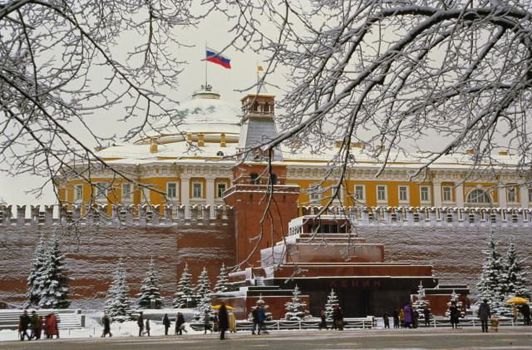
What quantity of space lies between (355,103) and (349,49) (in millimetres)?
429

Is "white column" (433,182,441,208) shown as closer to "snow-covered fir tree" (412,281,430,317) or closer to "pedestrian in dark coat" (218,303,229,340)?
"snow-covered fir tree" (412,281,430,317)

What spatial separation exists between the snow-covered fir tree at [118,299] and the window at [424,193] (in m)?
23.3

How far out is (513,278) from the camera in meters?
30.7

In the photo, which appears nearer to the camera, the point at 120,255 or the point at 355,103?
the point at 355,103

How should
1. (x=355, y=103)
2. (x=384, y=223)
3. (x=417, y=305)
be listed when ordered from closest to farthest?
1. (x=355, y=103)
2. (x=417, y=305)
3. (x=384, y=223)

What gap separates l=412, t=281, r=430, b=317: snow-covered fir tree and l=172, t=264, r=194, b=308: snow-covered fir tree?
839 centimetres

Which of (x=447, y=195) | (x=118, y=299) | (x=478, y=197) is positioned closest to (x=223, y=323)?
(x=478, y=197)

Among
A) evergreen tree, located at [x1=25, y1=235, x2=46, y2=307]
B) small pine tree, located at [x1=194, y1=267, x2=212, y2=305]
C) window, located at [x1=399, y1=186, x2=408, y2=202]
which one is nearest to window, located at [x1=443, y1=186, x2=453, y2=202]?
window, located at [x1=399, y1=186, x2=408, y2=202]

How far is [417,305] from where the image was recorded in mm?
25609

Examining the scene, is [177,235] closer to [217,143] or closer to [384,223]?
[384,223]

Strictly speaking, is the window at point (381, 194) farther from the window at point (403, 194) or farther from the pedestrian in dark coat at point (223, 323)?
the pedestrian in dark coat at point (223, 323)

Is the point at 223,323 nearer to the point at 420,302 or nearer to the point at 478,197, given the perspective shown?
the point at 478,197

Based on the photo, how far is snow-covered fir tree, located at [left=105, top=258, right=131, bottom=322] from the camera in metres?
27.3

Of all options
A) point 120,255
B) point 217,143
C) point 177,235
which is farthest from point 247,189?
point 217,143
